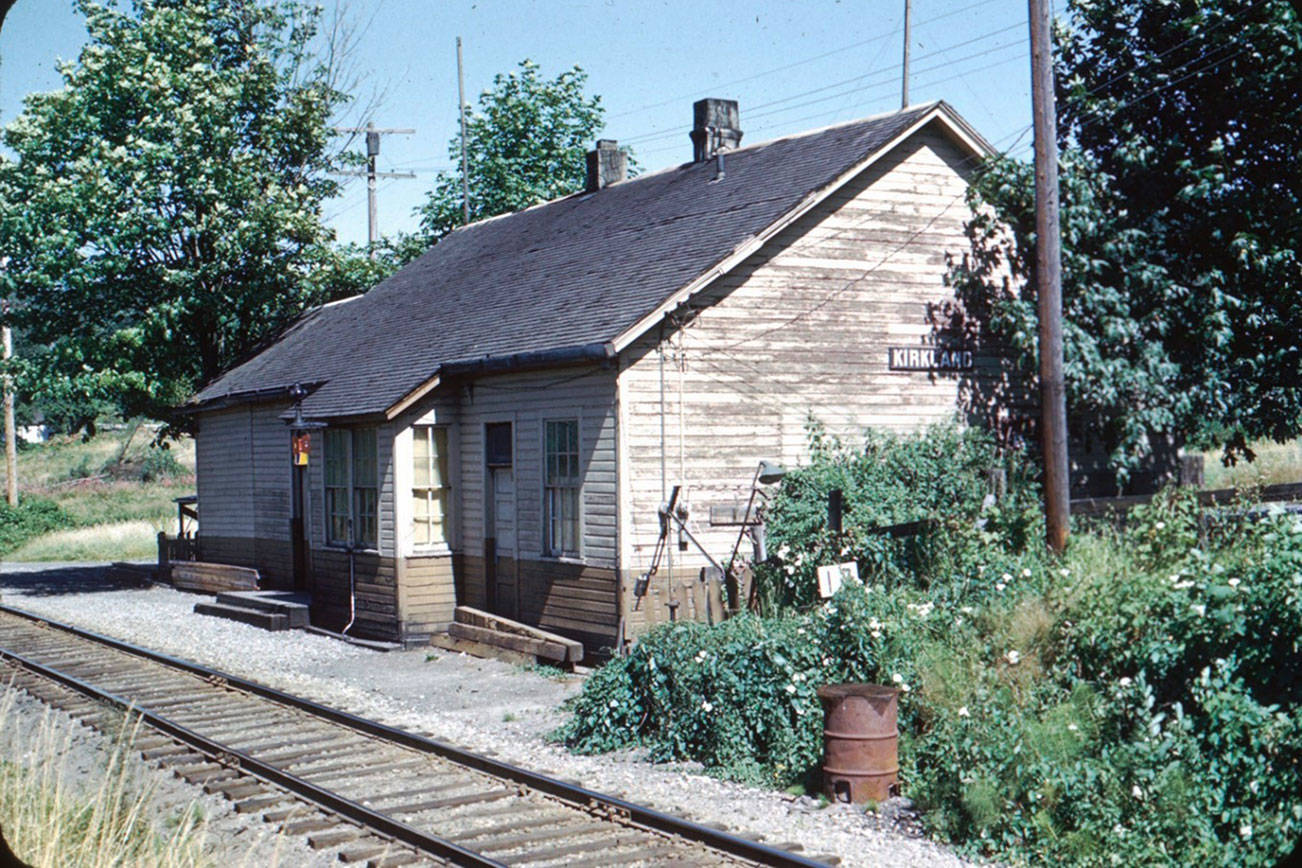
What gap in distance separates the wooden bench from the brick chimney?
32.6 ft

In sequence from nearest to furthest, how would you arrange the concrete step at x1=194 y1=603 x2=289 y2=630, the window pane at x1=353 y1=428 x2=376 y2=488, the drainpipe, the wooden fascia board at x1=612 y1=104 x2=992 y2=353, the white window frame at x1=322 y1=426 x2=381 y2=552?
the wooden fascia board at x1=612 y1=104 x2=992 y2=353 → the white window frame at x1=322 y1=426 x2=381 y2=552 → the window pane at x1=353 y1=428 x2=376 y2=488 → the drainpipe → the concrete step at x1=194 y1=603 x2=289 y2=630

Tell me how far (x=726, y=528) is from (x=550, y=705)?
11.9 feet

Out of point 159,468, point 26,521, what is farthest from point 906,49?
point 159,468

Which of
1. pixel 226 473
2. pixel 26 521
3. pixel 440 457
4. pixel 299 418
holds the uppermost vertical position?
pixel 299 418

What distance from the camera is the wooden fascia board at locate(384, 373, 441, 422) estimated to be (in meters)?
17.0

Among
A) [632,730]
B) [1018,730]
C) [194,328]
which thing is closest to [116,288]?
[194,328]

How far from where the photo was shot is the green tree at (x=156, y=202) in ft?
83.6

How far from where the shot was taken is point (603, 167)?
78.4ft

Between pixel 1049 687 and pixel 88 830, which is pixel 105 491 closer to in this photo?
pixel 88 830

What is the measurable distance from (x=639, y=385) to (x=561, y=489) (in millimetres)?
1946

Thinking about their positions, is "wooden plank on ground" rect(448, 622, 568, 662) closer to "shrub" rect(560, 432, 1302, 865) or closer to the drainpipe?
the drainpipe

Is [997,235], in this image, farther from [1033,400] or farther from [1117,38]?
[1117,38]

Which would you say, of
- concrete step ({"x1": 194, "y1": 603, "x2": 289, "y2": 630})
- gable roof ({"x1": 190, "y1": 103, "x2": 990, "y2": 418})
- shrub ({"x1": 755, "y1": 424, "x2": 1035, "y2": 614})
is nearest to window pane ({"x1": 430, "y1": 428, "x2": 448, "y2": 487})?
gable roof ({"x1": 190, "y1": 103, "x2": 990, "y2": 418})

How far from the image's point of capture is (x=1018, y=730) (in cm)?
860
